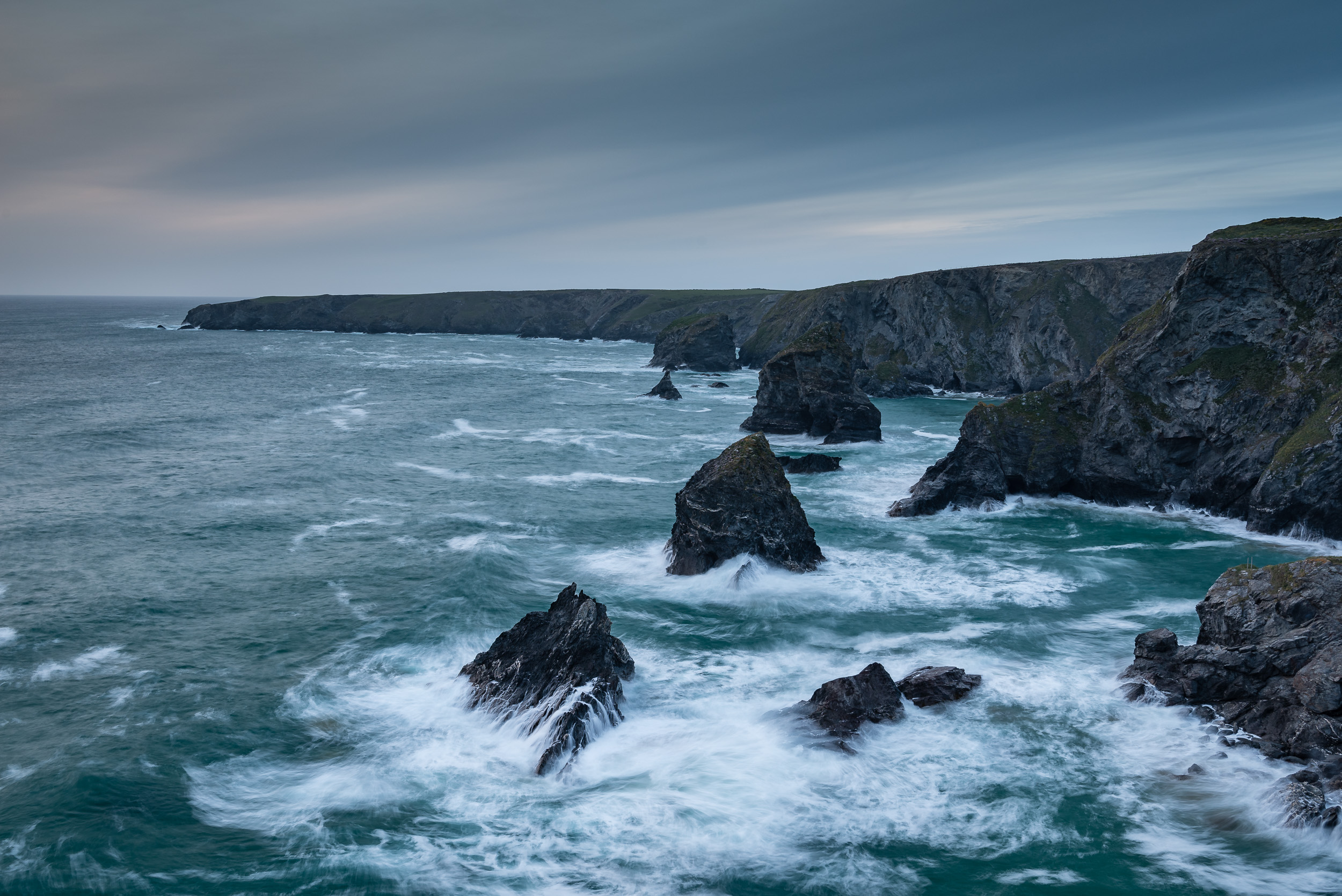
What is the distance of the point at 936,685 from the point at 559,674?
37.1ft

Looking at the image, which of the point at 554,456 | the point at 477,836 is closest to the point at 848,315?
the point at 554,456

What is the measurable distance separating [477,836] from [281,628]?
51.6ft

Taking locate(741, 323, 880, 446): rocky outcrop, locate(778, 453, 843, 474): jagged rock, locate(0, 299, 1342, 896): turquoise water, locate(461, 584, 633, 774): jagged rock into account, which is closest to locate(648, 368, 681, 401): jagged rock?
locate(741, 323, 880, 446): rocky outcrop

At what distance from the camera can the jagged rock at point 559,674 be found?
22.6 m

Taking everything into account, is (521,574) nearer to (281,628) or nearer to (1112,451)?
(281,628)

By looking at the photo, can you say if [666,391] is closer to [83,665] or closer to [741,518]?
[741,518]

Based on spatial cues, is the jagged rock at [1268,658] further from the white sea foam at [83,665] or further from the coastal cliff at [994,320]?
the coastal cliff at [994,320]

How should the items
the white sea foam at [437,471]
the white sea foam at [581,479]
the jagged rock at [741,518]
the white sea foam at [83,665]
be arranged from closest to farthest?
the white sea foam at [83,665] → the jagged rock at [741,518] → the white sea foam at [581,479] → the white sea foam at [437,471]

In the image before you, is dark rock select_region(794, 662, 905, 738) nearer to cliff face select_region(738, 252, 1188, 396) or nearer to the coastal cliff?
the coastal cliff

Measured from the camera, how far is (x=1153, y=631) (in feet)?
83.8

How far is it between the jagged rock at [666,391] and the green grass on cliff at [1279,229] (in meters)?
60.0

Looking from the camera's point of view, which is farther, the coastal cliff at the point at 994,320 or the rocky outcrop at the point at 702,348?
the rocky outcrop at the point at 702,348

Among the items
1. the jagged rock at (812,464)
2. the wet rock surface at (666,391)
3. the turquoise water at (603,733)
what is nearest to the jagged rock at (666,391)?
the wet rock surface at (666,391)

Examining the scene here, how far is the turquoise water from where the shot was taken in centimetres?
1778
